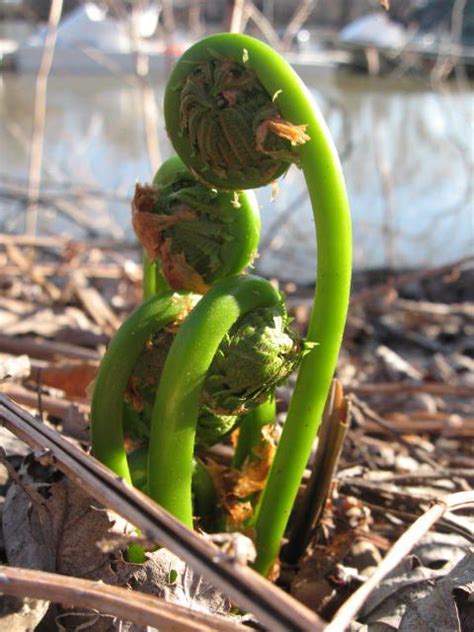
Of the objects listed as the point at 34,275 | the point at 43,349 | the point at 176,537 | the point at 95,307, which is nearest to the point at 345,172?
the point at 34,275

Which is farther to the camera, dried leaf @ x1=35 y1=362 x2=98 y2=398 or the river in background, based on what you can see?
the river in background

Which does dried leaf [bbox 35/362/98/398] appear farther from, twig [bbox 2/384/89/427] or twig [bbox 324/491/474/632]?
twig [bbox 324/491/474/632]

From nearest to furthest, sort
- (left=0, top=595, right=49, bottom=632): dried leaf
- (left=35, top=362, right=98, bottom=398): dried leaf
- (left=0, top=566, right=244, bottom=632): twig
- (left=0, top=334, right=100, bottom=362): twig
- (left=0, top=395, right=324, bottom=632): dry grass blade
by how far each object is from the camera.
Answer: (left=0, top=395, right=324, bottom=632): dry grass blade → (left=0, top=566, right=244, bottom=632): twig → (left=0, top=595, right=49, bottom=632): dried leaf → (left=35, top=362, right=98, bottom=398): dried leaf → (left=0, top=334, right=100, bottom=362): twig

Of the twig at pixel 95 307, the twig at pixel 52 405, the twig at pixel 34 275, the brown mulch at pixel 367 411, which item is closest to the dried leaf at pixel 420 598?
the brown mulch at pixel 367 411

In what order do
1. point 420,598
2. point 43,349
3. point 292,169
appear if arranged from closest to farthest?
point 420,598 < point 43,349 < point 292,169

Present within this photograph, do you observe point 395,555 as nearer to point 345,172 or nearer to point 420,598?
point 420,598

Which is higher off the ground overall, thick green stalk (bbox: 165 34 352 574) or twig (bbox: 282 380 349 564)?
thick green stalk (bbox: 165 34 352 574)

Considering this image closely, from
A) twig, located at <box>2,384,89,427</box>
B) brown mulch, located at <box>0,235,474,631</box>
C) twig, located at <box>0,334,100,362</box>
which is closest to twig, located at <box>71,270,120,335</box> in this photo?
brown mulch, located at <box>0,235,474,631</box>
